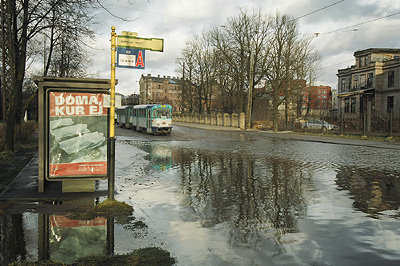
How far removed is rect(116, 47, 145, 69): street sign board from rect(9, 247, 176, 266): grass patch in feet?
13.1

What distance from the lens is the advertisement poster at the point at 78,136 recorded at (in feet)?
25.6

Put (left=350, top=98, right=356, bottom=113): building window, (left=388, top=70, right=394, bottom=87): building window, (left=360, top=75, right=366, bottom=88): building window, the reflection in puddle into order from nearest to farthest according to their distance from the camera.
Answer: the reflection in puddle → (left=388, top=70, right=394, bottom=87): building window → (left=360, top=75, right=366, bottom=88): building window → (left=350, top=98, right=356, bottom=113): building window

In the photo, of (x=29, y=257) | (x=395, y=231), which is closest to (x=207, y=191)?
(x=395, y=231)

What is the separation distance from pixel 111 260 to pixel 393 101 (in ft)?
175

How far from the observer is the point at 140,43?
7359 millimetres

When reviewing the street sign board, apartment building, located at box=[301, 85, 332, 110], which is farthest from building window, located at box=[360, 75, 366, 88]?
the street sign board

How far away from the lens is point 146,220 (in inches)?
247

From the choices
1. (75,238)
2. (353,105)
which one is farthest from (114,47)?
(353,105)

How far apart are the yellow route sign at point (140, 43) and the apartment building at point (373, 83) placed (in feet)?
150

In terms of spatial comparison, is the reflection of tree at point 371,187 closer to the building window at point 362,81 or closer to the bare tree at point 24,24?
the bare tree at point 24,24

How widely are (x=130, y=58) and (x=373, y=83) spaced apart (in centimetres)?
5273

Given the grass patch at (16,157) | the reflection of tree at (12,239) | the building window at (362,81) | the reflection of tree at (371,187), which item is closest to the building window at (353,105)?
the building window at (362,81)

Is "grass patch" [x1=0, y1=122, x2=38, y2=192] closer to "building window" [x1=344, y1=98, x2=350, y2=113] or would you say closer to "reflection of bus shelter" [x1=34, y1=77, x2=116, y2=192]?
"reflection of bus shelter" [x1=34, y1=77, x2=116, y2=192]

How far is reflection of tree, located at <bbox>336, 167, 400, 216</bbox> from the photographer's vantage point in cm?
752
